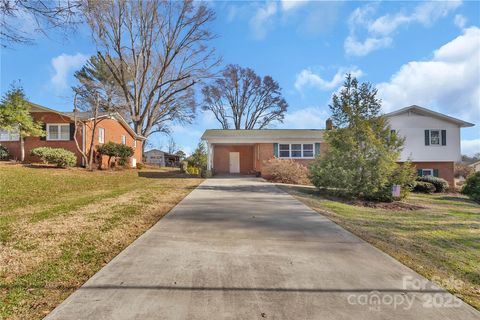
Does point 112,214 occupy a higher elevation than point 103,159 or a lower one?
lower

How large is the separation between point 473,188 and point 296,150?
10.7m

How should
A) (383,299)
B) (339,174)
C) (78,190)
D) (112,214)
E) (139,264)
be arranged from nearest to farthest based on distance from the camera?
1. (383,299)
2. (139,264)
3. (112,214)
4. (78,190)
5. (339,174)

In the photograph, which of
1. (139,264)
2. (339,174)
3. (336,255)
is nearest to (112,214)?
A: (139,264)

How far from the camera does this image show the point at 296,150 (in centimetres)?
2153

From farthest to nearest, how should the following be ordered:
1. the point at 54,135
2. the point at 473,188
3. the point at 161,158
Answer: the point at 161,158, the point at 54,135, the point at 473,188

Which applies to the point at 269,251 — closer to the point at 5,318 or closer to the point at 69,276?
the point at 69,276

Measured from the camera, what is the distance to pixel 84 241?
15.7 feet

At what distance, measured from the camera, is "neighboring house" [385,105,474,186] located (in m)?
22.0

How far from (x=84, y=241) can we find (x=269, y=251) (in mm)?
3044

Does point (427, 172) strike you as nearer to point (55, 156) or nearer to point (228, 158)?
point (228, 158)

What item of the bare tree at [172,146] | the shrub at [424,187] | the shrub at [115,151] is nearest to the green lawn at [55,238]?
the shrub at [115,151]

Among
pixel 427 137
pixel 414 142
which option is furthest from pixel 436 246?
pixel 427 137

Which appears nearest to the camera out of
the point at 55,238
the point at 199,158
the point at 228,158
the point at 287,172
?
the point at 55,238

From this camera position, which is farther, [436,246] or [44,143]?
[44,143]
